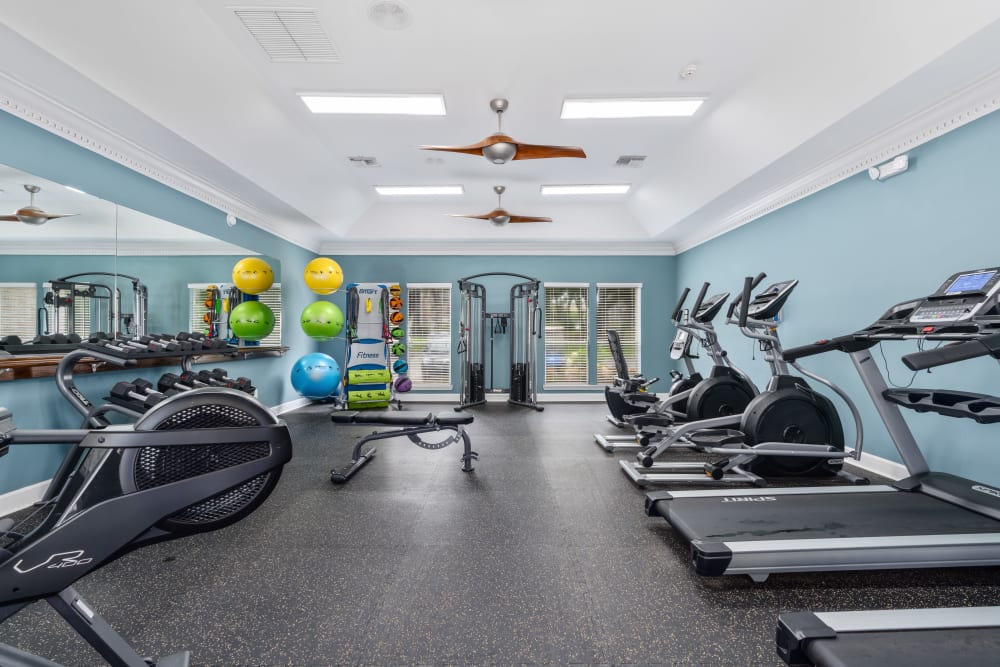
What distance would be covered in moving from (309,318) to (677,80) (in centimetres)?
518

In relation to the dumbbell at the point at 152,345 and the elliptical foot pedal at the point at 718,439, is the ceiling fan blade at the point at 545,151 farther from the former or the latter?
the dumbbell at the point at 152,345

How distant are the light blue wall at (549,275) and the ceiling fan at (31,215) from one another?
4.65 m

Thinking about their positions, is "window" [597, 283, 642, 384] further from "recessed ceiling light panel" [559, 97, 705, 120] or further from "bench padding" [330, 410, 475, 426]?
"bench padding" [330, 410, 475, 426]

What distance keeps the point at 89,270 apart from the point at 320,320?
2.79 meters

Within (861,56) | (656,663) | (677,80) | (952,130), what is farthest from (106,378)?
(952,130)

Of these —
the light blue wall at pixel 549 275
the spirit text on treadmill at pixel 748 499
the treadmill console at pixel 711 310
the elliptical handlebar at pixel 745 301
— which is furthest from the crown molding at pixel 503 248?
the spirit text on treadmill at pixel 748 499

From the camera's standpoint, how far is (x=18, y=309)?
2.71 m

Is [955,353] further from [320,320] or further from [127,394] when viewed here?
[320,320]

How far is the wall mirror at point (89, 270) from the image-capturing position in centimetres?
269

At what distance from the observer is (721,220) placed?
18.8ft

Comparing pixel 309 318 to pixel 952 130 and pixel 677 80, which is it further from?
pixel 952 130

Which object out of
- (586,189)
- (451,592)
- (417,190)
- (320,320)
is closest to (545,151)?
(586,189)

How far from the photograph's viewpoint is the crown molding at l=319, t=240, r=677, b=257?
7.38 metres

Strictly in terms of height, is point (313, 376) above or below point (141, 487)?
below
